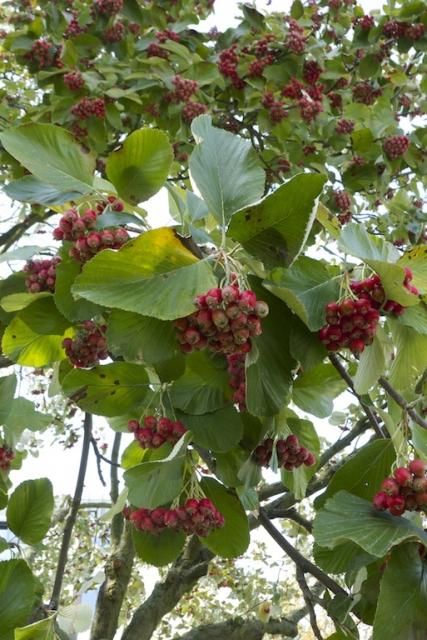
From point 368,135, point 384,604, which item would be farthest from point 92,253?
point 368,135

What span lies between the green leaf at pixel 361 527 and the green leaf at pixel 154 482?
0.23 metres

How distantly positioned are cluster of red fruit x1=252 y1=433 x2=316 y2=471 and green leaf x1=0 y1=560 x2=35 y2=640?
0.49 meters

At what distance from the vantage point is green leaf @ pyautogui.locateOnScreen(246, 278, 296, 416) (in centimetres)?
88

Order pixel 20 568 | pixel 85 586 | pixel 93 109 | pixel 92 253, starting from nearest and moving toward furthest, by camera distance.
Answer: pixel 92 253
pixel 20 568
pixel 85 586
pixel 93 109

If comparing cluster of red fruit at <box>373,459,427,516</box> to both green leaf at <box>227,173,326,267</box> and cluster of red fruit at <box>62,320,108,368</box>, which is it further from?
cluster of red fruit at <box>62,320,108,368</box>

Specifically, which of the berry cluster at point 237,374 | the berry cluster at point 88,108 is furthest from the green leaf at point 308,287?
the berry cluster at point 88,108

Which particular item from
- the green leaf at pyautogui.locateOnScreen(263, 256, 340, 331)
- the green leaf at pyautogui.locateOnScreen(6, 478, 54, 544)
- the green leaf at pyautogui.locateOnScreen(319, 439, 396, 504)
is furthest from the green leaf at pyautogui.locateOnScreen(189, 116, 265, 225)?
the green leaf at pyautogui.locateOnScreen(6, 478, 54, 544)

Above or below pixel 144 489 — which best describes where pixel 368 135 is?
above

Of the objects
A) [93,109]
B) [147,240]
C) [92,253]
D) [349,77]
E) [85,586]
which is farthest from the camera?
[349,77]

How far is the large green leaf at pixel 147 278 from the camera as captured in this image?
82 cm

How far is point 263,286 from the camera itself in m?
0.87

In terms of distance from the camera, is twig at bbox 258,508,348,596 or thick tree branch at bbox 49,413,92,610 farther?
thick tree branch at bbox 49,413,92,610

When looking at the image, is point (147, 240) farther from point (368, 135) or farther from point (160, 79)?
point (368, 135)

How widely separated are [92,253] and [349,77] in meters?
2.86
